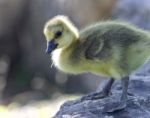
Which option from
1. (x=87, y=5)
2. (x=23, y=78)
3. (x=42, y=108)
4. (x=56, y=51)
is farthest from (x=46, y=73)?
(x=56, y=51)

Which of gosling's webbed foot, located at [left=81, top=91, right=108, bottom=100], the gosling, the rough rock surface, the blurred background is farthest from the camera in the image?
the blurred background

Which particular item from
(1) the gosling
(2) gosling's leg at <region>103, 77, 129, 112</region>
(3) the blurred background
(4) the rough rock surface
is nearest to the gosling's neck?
(1) the gosling

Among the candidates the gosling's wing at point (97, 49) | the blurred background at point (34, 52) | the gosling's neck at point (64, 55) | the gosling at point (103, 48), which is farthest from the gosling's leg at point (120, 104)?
the blurred background at point (34, 52)

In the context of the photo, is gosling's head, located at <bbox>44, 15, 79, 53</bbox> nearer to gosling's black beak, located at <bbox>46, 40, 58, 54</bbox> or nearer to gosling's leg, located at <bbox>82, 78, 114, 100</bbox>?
gosling's black beak, located at <bbox>46, 40, 58, 54</bbox>

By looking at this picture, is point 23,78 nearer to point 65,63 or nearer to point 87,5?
point 87,5

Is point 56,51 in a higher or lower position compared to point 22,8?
lower

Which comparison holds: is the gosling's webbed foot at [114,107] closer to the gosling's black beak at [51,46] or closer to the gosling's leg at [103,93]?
the gosling's leg at [103,93]
